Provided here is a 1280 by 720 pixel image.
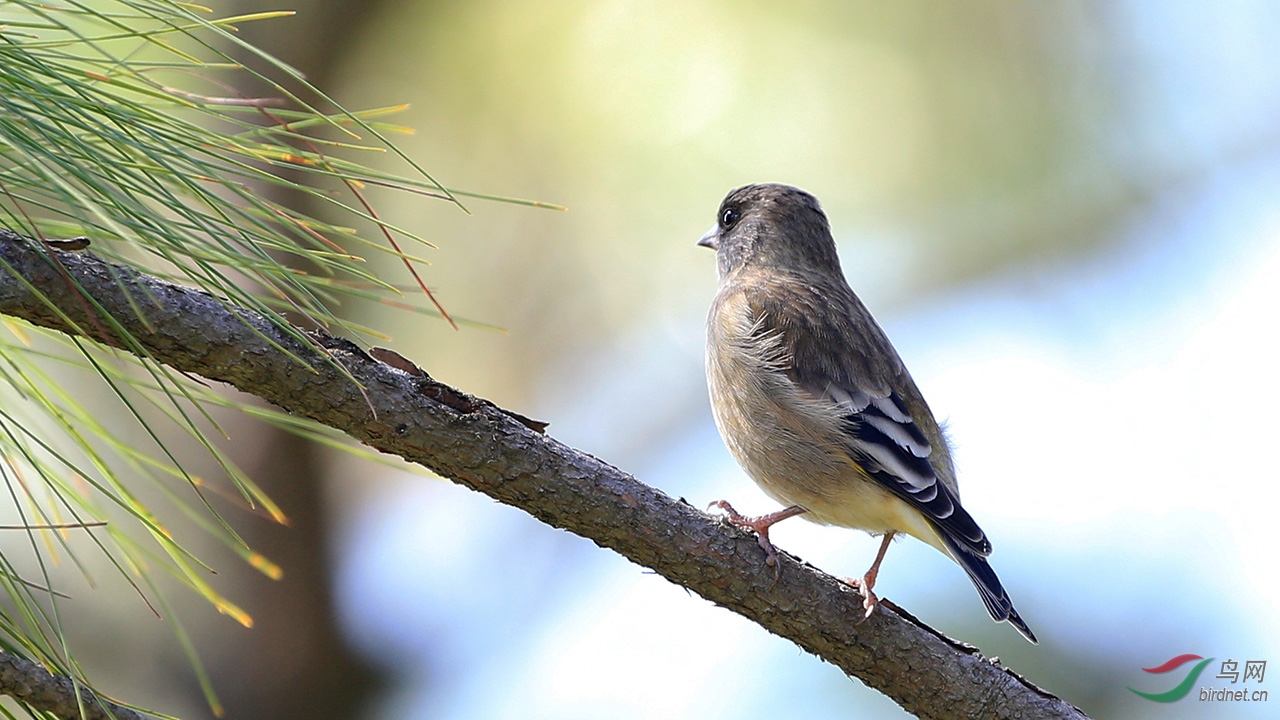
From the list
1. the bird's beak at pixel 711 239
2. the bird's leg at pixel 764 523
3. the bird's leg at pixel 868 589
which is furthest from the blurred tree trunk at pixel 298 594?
the bird's leg at pixel 868 589

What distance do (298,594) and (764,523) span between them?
2.67 m

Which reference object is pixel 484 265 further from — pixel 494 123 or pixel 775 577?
pixel 775 577

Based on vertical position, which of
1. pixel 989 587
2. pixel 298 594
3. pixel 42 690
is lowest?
pixel 42 690

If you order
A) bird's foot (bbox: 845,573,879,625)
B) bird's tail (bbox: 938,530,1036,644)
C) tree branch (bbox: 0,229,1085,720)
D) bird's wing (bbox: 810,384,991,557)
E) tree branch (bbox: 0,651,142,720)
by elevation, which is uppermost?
bird's wing (bbox: 810,384,991,557)

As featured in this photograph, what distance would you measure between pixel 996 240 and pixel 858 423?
1958 mm

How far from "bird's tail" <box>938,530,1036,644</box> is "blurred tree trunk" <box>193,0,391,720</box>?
2756 millimetres

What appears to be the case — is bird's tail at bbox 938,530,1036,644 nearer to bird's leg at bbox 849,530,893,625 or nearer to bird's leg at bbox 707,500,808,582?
bird's leg at bbox 849,530,893,625

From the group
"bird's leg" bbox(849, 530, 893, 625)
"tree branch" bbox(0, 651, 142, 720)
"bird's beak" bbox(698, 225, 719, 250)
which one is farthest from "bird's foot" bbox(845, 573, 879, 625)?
"bird's beak" bbox(698, 225, 719, 250)

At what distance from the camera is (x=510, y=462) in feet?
5.62

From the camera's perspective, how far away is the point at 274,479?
4078 mm

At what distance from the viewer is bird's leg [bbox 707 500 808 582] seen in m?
2.01

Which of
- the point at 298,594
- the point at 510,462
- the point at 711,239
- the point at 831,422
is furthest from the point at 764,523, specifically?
the point at 298,594

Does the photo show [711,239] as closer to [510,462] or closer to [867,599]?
[867,599]

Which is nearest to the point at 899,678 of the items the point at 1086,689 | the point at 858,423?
the point at 858,423
